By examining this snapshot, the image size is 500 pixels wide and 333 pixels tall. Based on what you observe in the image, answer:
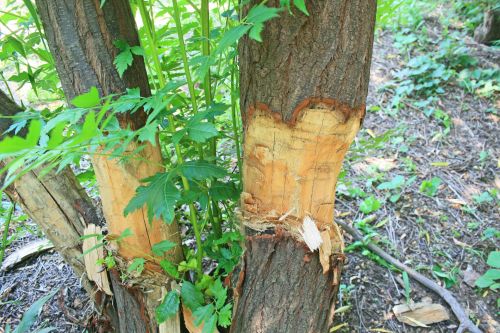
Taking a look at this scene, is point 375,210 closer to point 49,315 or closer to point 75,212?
point 75,212

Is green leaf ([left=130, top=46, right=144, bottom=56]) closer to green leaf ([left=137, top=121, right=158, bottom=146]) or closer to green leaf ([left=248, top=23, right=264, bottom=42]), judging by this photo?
green leaf ([left=137, top=121, right=158, bottom=146])

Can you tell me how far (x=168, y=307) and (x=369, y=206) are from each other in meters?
1.25

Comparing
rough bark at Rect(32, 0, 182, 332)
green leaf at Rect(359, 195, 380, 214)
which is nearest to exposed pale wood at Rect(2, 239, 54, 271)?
rough bark at Rect(32, 0, 182, 332)

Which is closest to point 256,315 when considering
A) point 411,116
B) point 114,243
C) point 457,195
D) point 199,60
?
point 114,243

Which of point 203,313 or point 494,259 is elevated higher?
point 203,313

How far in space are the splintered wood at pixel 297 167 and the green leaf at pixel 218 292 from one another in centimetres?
25

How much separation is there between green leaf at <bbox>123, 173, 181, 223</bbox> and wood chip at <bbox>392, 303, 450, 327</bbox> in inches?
46.5

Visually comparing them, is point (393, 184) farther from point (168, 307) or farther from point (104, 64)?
point (104, 64)

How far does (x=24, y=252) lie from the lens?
73.4 inches

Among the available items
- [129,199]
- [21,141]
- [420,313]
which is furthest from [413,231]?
[21,141]

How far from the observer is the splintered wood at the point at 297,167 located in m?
1.00

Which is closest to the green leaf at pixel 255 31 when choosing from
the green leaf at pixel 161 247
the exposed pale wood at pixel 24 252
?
the green leaf at pixel 161 247

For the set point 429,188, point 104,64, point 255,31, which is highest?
point 255,31

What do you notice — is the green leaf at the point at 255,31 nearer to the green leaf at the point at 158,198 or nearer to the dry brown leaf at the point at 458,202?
the green leaf at the point at 158,198
